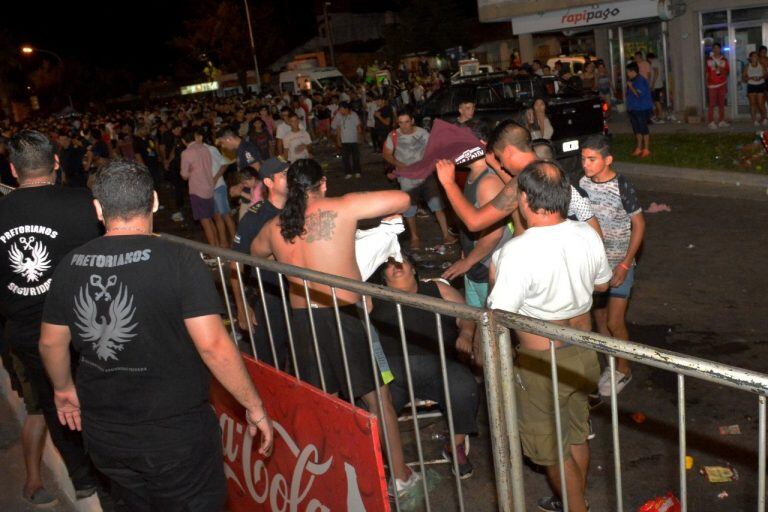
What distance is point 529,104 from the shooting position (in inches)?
604

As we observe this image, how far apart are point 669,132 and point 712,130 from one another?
3.36 feet

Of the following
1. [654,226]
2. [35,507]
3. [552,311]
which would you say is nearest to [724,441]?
[552,311]

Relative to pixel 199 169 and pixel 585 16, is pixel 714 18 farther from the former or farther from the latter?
pixel 199 169

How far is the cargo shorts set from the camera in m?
3.76

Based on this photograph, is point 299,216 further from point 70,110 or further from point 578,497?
point 70,110

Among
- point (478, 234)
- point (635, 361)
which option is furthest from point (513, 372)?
point (478, 234)

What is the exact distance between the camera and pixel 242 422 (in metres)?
4.04

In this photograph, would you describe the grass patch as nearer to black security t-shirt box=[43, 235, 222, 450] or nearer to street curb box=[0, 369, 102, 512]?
street curb box=[0, 369, 102, 512]

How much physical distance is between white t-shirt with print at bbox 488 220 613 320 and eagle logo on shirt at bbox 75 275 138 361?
1619mm

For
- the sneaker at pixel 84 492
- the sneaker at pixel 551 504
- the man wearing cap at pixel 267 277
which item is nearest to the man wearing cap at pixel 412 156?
the man wearing cap at pixel 267 277

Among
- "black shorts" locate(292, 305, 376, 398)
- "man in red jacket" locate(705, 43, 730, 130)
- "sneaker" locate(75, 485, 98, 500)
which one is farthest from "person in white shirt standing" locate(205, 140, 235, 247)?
"man in red jacket" locate(705, 43, 730, 130)

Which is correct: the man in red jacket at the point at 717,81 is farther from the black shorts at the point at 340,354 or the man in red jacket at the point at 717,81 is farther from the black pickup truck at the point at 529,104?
the black shorts at the point at 340,354

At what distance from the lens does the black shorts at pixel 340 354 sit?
13.6 ft

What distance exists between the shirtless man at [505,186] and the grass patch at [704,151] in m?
8.32
